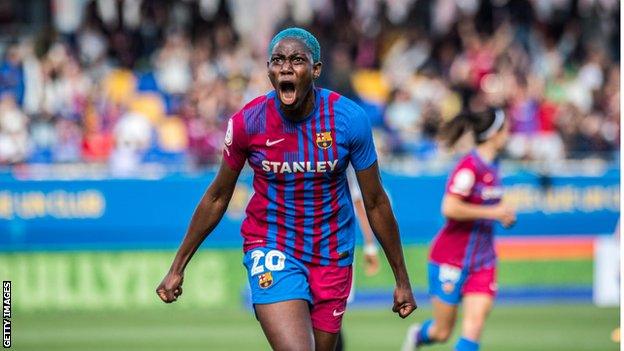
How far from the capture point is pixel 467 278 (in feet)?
34.9

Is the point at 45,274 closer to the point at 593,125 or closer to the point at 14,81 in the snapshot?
the point at 14,81

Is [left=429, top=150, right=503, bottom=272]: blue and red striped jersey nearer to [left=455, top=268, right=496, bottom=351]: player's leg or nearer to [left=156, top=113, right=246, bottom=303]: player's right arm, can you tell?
[left=455, top=268, right=496, bottom=351]: player's leg

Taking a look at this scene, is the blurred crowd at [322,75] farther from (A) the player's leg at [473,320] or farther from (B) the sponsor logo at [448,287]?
(A) the player's leg at [473,320]

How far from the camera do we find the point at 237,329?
14.9 metres

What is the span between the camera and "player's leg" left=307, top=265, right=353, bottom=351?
7309 mm

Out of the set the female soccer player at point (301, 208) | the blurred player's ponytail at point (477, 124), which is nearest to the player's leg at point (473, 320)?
the blurred player's ponytail at point (477, 124)

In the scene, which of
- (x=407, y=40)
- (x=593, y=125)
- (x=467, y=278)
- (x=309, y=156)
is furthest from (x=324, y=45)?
(x=309, y=156)

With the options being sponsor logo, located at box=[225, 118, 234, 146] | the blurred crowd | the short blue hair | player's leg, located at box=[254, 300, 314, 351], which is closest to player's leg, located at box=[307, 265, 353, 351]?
player's leg, located at box=[254, 300, 314, 351]

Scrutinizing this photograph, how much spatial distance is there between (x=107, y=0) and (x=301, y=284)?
15.6 metres

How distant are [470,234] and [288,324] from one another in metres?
4.09

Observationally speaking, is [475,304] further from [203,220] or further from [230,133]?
[230,133]

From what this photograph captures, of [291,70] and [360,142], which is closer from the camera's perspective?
[291,70]

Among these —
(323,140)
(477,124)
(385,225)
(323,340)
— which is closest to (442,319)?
(477,124)

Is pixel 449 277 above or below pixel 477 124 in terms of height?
below
